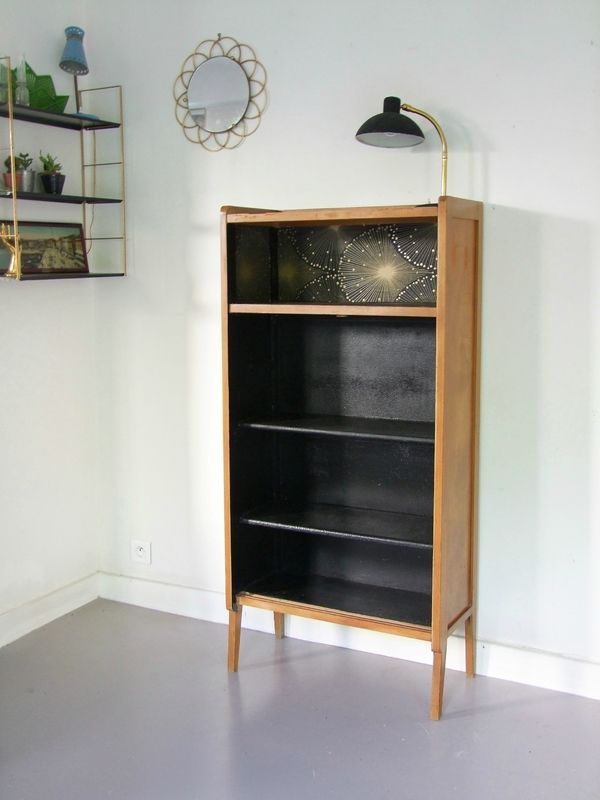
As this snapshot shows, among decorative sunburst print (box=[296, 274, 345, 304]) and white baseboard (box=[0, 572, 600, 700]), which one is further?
decorative sunburst print (box=[296, 274, 345, 304])

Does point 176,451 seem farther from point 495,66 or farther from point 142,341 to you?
point 495,66

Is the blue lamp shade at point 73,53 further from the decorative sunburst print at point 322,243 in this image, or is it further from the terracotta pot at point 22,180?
the decorative sunburst print at point 322,243

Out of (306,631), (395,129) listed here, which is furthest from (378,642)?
(395,129)

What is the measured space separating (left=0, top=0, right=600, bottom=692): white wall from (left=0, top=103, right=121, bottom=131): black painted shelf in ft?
0.48

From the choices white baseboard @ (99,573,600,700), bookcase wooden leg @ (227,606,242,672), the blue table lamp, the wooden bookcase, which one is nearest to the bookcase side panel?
the wooden bookcase

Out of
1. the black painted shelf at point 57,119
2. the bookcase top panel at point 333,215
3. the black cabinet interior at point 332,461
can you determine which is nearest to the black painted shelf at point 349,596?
the black cabinet interior at point 332,461

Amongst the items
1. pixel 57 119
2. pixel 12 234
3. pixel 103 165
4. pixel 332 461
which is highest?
pixel 57 119

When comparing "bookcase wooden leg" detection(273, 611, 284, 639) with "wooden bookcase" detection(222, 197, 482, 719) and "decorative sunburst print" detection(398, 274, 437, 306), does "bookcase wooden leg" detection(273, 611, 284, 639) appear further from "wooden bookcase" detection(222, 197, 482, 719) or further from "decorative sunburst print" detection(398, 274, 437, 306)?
"decorative sunburst print" detection(398, 274, 437, 306)

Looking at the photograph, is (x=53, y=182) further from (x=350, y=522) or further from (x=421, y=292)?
(x=350, y=522)

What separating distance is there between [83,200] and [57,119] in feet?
1.03

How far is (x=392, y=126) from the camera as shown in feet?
9.52

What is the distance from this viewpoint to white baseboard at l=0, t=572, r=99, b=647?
356 centimetres

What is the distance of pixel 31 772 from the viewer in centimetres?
267

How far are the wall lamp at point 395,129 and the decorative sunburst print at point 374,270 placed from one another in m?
0.27
